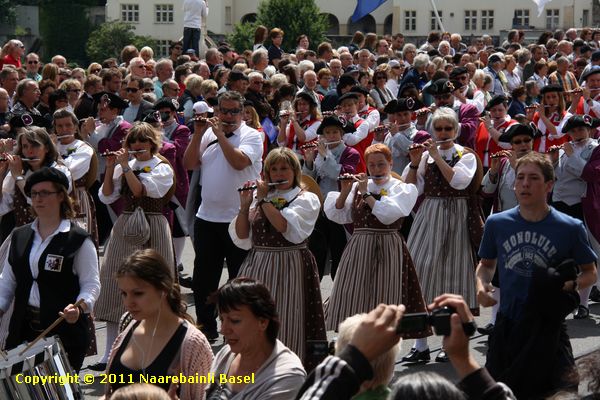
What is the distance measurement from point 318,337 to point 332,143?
3.27 meters

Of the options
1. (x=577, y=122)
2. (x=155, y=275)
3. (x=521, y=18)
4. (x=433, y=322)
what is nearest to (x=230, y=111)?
(x=577, y=122)

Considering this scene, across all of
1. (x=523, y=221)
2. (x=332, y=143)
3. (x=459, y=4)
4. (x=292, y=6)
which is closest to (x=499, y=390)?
(x=523, y=221)

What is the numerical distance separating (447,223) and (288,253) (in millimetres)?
1891

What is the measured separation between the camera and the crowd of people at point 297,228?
237 inches

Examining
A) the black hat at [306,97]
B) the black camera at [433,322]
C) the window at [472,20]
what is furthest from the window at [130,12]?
the black camera at [433,322]

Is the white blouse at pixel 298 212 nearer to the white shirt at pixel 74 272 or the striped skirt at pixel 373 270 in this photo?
the striped skirt at pixel 373 270

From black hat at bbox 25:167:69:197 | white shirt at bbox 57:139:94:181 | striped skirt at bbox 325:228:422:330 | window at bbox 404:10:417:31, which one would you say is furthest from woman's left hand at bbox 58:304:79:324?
window at bbox 404:10:417:31

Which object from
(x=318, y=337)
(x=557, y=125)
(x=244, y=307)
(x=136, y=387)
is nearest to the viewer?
(x=136, y=387)

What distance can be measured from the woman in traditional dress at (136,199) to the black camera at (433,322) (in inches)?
238

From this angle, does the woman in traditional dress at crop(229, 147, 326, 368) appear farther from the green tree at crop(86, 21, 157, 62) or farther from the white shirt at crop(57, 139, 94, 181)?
the green tree at crop(86, 21, 157, 62)

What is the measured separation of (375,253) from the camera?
30.6 ft

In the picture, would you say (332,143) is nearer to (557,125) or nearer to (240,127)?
(240,127)

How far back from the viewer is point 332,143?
460 inches

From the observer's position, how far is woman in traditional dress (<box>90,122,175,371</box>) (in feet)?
33.4
